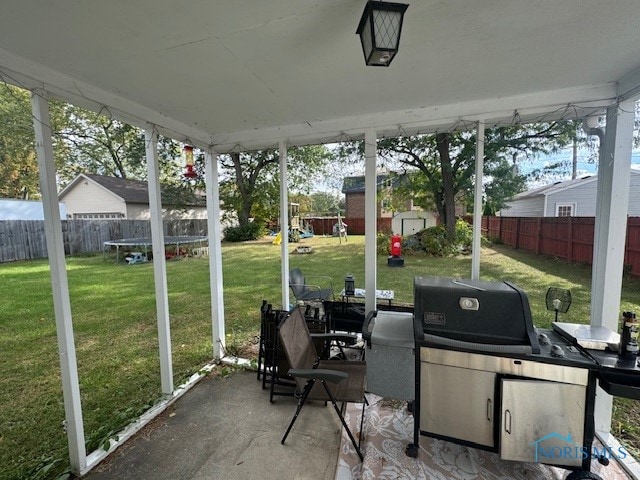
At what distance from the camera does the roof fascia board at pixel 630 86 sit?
5.99ft

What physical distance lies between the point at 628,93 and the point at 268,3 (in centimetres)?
236

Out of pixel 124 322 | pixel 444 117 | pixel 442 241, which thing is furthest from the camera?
pixel 442 241

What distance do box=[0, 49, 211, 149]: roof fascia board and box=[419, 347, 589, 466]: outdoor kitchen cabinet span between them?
277cm

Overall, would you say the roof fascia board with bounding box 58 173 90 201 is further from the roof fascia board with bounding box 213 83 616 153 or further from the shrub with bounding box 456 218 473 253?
the shrub with bounding box 456 218 473 253

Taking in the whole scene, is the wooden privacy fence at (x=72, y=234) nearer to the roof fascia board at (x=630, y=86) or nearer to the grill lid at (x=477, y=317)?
the grill lid at (x=477, y=317)

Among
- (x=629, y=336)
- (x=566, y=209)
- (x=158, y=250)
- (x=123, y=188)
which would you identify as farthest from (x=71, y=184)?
(x=566, y=209)

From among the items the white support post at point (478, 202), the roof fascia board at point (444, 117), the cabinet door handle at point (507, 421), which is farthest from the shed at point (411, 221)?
the cabinet door handle at point (507, 421)

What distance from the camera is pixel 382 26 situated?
1.19 meters

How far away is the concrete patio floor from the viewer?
189cm

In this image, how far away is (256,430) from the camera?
88.6 inches

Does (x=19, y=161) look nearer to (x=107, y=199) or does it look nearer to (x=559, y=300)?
(x=107, y=199)

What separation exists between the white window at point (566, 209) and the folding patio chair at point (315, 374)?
11573 millimetres

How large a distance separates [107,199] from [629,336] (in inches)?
700

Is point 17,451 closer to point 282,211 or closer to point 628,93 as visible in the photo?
point 282,211
